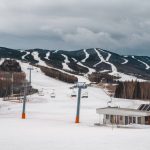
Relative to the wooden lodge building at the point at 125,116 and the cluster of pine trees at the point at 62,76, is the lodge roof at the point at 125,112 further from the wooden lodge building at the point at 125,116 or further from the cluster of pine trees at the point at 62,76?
the cluster of pine trees at the point at 62,76

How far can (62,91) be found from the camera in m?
Answer: 123

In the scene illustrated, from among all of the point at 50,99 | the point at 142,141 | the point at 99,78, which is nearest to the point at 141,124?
the point at 142,141

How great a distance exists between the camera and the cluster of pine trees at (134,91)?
430ft

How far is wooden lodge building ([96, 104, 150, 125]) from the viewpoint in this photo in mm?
48281

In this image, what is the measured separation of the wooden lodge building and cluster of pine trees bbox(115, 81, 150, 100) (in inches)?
3164

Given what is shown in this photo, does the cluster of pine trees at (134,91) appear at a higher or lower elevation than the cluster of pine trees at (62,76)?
lower

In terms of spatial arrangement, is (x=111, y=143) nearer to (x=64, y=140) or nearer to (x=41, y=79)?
(x=64, y=140)

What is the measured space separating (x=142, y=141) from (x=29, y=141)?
25.1ft

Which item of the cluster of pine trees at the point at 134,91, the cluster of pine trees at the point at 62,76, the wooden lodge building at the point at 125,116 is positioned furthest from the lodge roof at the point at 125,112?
the cluster of pine trees at the point at 62,76

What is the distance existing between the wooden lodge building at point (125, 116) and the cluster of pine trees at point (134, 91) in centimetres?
8036

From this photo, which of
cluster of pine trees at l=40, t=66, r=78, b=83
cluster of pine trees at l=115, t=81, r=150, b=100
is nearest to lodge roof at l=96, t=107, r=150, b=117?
cluster of pine trees at l=115, t=81, r=150, b=100

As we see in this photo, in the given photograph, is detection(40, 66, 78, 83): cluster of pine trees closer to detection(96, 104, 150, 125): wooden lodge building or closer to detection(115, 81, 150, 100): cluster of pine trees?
detection(115, 81, 150, 100): cluster of pine trees

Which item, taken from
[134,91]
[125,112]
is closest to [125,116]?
[125,112]

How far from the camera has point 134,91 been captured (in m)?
132
